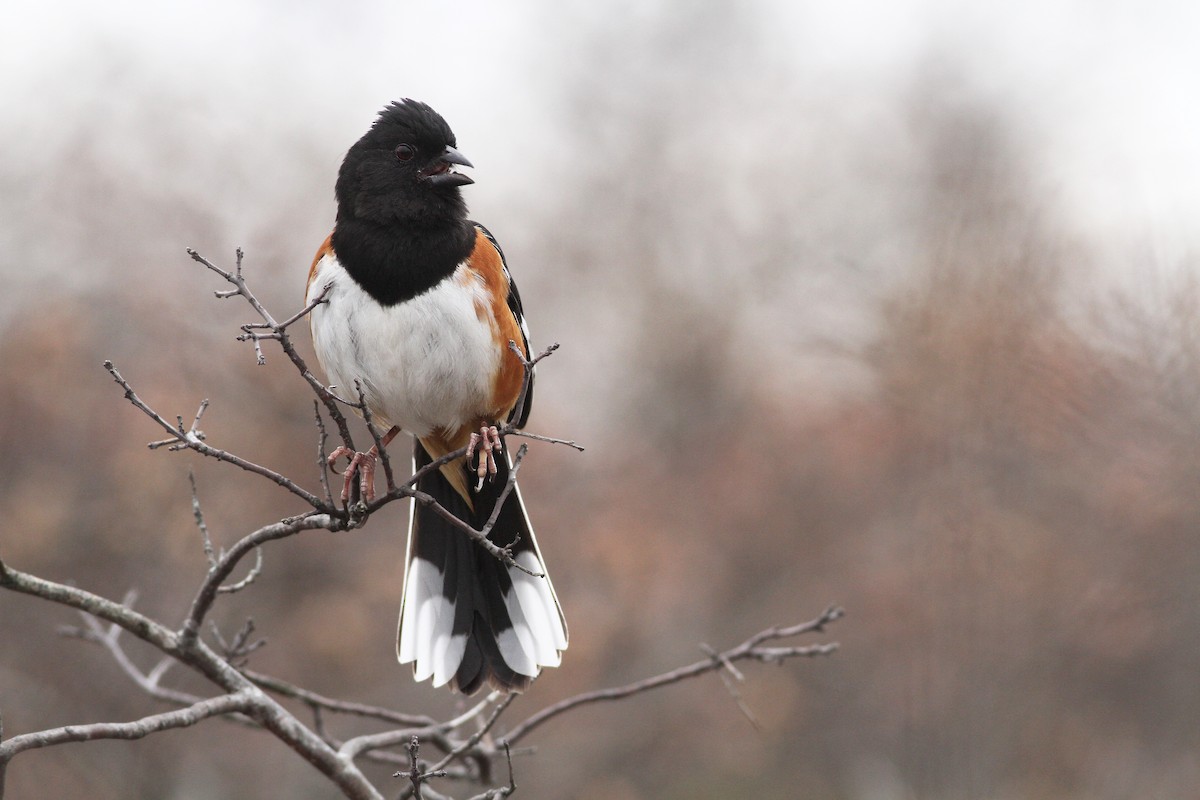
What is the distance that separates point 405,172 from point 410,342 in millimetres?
493

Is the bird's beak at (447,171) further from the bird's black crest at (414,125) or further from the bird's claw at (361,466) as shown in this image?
the bird's claw at (361,466)

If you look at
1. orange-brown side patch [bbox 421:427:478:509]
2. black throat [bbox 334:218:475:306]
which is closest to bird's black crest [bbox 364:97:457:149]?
black throat [bbox 334:218:475:306]

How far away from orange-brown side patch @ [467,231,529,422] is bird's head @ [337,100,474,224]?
0.12m

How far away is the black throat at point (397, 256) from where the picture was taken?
268 cm

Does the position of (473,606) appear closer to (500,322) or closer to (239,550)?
(500,322)

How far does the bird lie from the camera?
2670 millimetres

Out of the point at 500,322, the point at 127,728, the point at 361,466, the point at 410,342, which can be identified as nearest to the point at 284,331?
the point at 127,728

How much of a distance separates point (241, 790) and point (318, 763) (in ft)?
16.4

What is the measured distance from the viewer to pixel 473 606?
2.90 metres

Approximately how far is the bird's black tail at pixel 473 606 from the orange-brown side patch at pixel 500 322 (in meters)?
0.15

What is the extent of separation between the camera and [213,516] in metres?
5.72

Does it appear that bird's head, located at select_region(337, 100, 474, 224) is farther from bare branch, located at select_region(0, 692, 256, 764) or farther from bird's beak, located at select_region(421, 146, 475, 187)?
bare branch, located at select_region(0, 692, 256, 764)

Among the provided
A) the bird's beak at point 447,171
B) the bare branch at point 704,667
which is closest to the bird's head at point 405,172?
the bird's beak at point 447,171

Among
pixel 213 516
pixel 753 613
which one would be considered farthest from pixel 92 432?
pixel 753 613
